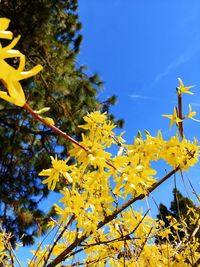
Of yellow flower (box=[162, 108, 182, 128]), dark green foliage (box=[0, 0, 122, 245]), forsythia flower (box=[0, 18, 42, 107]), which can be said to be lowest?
forsythia flower (box=[0, 18, 42, 107])

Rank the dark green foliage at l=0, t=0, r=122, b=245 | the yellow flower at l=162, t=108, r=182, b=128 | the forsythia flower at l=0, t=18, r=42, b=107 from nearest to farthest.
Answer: the forsythia flower at l=0, t=18, r=42, b=107, the yellow flower at l=162, t=108, r=182, b=128, the dark green foliage at l=0, t=0, r=122, b=245

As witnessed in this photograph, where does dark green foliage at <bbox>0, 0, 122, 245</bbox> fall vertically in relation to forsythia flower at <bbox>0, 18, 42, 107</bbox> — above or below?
above

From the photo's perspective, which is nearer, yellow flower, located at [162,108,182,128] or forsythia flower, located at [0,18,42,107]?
forsythia flower, located at [0,18,42,107]

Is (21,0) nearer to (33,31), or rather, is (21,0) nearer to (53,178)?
(33,31)

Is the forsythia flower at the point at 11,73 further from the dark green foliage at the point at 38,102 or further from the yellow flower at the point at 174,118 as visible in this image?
the dark green foliage at the point at 38,102

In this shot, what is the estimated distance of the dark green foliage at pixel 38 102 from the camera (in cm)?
518

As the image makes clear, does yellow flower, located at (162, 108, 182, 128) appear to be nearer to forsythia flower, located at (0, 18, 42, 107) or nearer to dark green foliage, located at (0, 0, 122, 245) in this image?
forsythia flower, located at (0, 18, 42, 107)

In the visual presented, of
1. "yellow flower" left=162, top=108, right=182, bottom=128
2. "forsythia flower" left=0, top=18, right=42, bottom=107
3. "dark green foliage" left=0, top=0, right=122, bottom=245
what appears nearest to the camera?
"forsythia flower" left=0, top=18, right=42, bottom=107

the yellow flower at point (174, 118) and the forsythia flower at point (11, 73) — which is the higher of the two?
the yellow flower at point (174, 118)

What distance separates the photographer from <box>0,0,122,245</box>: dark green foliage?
5.18 m

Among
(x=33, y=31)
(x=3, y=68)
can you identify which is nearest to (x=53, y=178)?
(x=3, y=68)

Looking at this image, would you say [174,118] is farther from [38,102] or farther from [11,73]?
[38,102]

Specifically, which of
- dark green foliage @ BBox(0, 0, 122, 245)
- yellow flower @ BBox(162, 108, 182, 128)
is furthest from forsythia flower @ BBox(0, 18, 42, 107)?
dark green foliage @ BBox(0, 0, 122, 245)

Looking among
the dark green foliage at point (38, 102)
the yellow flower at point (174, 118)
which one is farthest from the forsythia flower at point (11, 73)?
the dark green foliage at point (38, 102)
